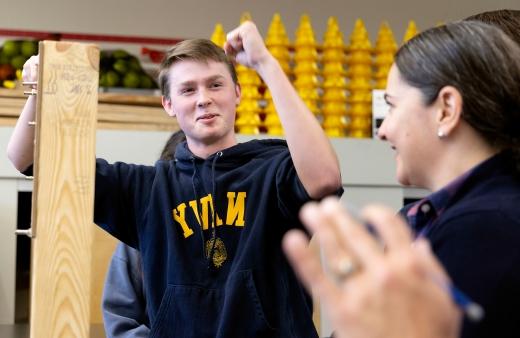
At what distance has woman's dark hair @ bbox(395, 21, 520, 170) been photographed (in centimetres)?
117

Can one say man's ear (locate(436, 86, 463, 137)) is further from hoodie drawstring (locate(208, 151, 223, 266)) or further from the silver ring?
hoodie drawstring (locate(208, 151, 223, 266))

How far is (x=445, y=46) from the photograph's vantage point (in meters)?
1.21

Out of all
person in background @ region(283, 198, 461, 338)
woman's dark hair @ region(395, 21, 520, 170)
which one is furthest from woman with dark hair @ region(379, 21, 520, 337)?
person in background @ region(283, 198, 461, 338)

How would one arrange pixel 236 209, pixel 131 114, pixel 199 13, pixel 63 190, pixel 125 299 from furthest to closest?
pixel 199 13, pixel 131 114, pixel 125 299, pixel 236 209, pixel 63 190

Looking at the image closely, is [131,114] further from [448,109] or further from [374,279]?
[374,279]

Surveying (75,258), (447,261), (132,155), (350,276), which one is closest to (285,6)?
(132,155)

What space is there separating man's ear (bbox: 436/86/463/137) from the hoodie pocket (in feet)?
1.94

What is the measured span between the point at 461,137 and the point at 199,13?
3.24 metres

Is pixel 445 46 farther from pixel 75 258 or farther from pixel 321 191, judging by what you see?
pixel 75 258

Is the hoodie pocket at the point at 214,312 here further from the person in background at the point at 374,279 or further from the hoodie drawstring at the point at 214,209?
the person in background at the point at 374,279

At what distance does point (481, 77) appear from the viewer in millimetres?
1172

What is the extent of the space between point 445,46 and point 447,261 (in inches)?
12.9

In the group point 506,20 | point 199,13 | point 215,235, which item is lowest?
point 215,235

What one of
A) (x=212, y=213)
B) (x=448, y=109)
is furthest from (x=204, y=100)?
(x=448, y=109)
